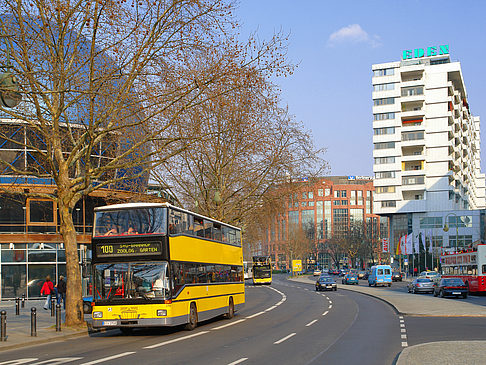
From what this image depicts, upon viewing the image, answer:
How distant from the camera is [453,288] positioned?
1698 inches

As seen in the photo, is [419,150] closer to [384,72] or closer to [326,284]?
[384,72]

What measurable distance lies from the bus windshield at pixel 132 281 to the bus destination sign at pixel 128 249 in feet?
1.08

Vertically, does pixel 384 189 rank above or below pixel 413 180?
below

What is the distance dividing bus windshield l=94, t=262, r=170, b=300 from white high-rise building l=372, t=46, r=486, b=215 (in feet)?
290

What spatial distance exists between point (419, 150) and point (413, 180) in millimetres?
5599

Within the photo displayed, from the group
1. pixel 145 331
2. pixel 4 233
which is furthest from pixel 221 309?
pixel 4 233

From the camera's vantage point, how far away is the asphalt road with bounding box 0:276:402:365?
45.5ft

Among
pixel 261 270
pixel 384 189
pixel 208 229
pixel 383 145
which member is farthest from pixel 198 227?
pixel 383 145

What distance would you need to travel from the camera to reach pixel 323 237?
172m

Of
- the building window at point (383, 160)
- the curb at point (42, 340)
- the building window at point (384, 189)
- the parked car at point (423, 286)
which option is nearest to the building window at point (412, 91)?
the building window at point (383, 160)

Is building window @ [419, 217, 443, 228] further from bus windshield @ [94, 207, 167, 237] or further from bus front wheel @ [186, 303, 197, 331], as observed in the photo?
bus windshield @ [94, 207, 167, 237]

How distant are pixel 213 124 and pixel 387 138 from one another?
68.1 m

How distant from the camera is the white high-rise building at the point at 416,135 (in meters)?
102

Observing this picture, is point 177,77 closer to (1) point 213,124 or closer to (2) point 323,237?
(1) point 213,124
